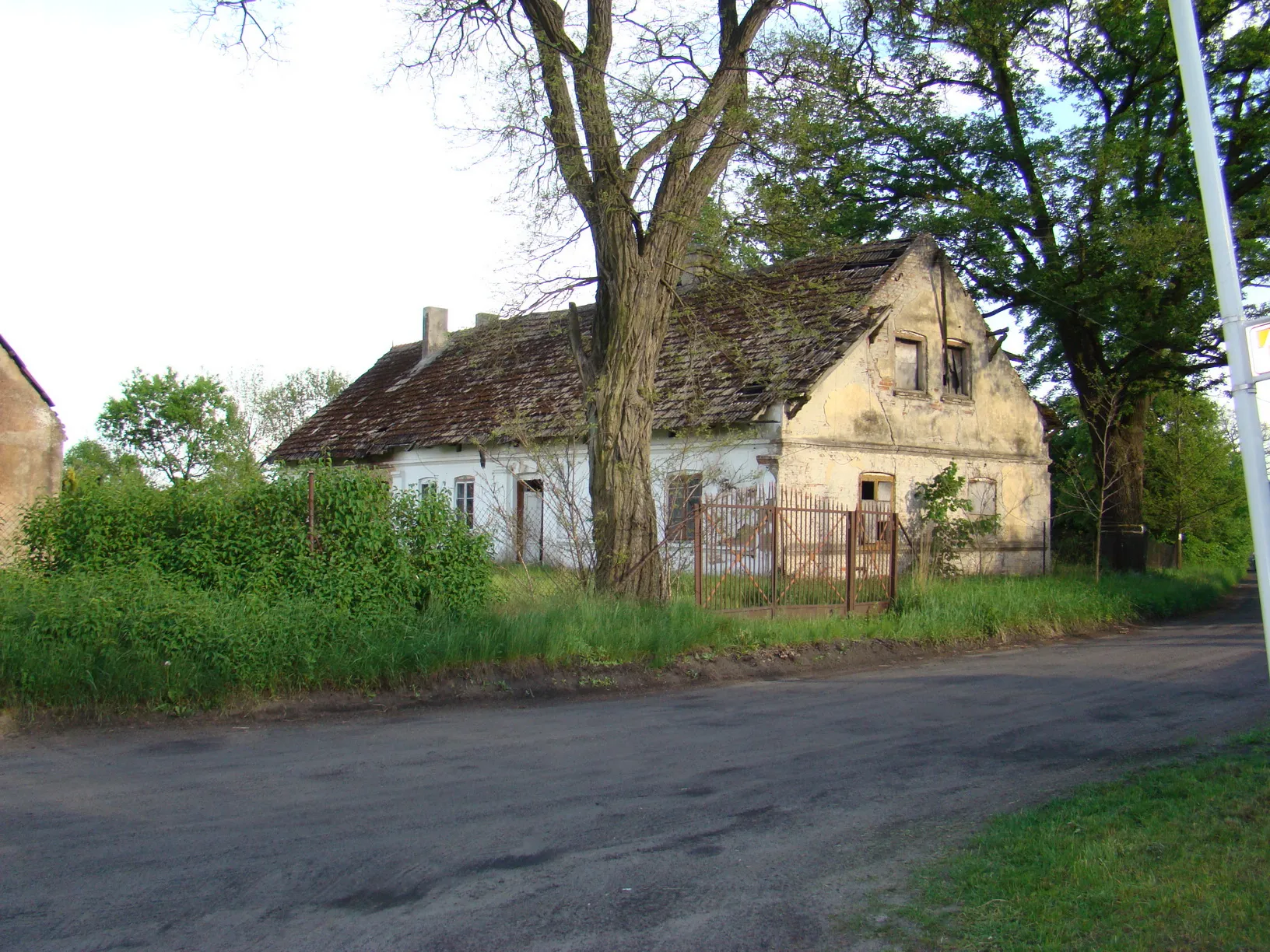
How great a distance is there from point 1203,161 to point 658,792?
480 cm

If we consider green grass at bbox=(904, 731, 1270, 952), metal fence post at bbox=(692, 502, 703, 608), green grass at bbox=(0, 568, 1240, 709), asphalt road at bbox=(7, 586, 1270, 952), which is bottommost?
asphalt road at bbox=(7, 586, 1270, 952)

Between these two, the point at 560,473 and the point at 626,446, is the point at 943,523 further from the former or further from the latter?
the point at 626,446

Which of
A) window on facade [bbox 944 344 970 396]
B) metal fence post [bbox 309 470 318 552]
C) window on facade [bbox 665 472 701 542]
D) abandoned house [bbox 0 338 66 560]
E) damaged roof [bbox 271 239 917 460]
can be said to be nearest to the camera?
metal fence post [bbox 309 470 318 552]

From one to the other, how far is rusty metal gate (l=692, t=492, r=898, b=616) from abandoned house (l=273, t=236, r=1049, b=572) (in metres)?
0.64

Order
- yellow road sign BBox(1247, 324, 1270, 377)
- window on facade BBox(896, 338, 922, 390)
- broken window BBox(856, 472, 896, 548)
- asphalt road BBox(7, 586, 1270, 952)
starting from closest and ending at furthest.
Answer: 1. asphalt road BBox(7, 586, 1270, 952)
2. yellow road sign BBox(1247, 324, 1270, 377)
3. broken window BBox(856, 472, 896, 548)
4. window on facade BBox(896, 338, 922, 390)

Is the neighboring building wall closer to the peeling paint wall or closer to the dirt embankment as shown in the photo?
the peeling paint wall

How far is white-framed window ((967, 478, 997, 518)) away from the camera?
77.0 feet

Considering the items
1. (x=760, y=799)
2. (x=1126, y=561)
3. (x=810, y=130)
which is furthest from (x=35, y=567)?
(x=1126, y=561)

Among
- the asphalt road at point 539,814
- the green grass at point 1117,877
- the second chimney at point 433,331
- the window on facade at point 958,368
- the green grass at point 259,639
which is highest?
the second chimney at point 433,331

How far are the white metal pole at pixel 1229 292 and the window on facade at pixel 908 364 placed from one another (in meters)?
16.3

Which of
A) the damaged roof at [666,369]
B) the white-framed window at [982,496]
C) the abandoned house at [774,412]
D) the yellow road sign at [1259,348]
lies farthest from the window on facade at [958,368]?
the yellow road sign at [1259,348]

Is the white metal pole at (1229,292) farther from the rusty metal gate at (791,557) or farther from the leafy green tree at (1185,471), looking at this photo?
the leafy green tree at (1185,471)

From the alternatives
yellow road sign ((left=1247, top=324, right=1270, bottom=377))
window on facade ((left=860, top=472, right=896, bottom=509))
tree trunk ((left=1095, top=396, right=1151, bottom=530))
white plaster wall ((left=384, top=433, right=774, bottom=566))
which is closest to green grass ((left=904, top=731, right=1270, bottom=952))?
yellow road sign ((left=1247, top=324, right=1270, bottom=377))

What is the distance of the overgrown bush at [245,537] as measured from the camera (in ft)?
36.2
